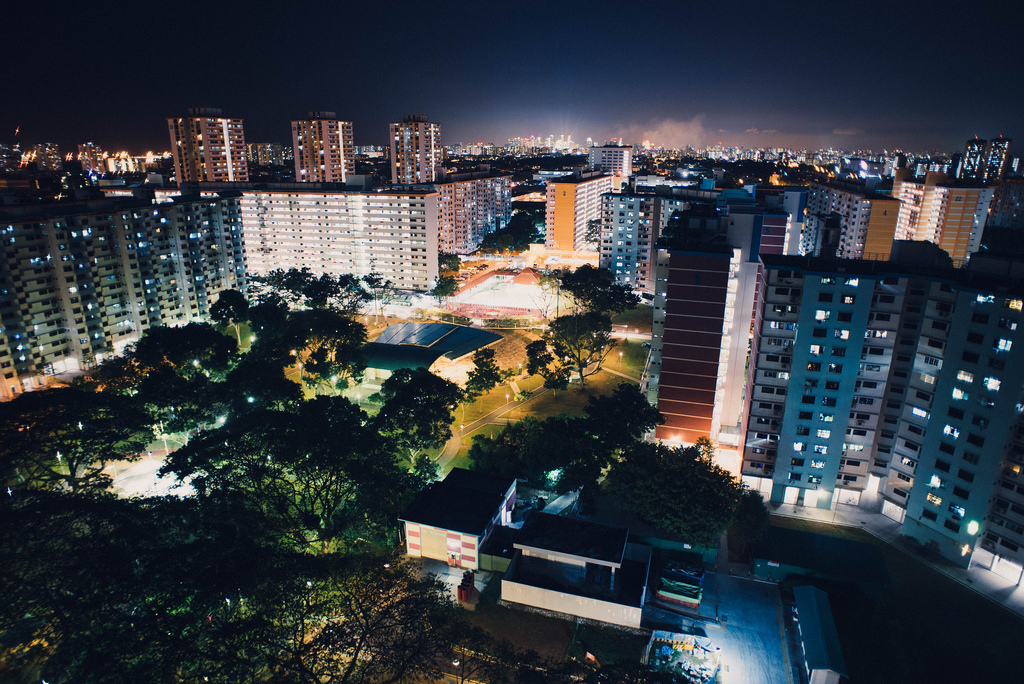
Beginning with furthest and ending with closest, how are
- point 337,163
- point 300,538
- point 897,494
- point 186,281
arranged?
point 337,163 → point 186,281 → point 897,494 → point 300,538

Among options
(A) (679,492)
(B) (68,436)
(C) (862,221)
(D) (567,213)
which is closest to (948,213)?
(C) (862,221)

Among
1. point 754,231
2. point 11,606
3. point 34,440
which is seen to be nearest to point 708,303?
point 754,231

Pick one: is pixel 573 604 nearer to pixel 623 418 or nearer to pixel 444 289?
pixel 623 418

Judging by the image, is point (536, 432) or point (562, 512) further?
point (536, 432)

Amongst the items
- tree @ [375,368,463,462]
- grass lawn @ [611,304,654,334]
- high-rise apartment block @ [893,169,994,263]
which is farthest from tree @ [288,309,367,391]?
high-rise apartment block @ [893,169,994,263]

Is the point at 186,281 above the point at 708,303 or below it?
below

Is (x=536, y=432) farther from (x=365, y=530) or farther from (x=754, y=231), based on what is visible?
(x=754, y=231)
